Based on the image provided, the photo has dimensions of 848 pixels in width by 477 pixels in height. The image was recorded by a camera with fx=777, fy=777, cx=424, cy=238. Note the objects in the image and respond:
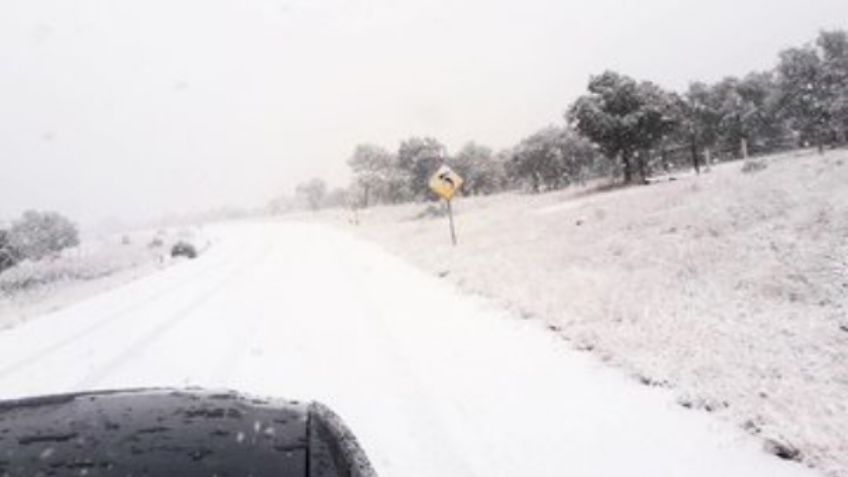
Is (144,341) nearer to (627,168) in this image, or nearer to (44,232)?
(627,168)

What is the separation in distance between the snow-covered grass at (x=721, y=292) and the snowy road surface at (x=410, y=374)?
0.34 meters

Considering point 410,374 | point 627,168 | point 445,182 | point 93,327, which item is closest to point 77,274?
point 445,182

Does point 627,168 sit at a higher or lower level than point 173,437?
higher

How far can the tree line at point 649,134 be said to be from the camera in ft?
146

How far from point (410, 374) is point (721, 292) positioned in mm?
5062

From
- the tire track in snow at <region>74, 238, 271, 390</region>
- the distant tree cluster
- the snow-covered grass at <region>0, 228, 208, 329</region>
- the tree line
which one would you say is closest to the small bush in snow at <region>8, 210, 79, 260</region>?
the distant tree cluster

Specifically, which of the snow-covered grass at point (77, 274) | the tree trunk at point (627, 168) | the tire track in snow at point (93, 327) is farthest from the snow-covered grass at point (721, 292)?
the tree trunk at point (627, 168)

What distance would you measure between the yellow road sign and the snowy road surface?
7145 millimetres

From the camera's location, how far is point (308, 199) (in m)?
177

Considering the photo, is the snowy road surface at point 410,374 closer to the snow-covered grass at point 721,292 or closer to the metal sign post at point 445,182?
the snow-covered grass at point 721,292

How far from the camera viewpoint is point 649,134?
45031 mm

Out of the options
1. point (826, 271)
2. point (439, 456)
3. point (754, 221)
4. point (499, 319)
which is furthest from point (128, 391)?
point (754, 221)

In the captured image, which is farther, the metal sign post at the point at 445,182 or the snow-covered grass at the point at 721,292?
the metal sign post at the point at 445,182

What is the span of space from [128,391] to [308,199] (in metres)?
175
